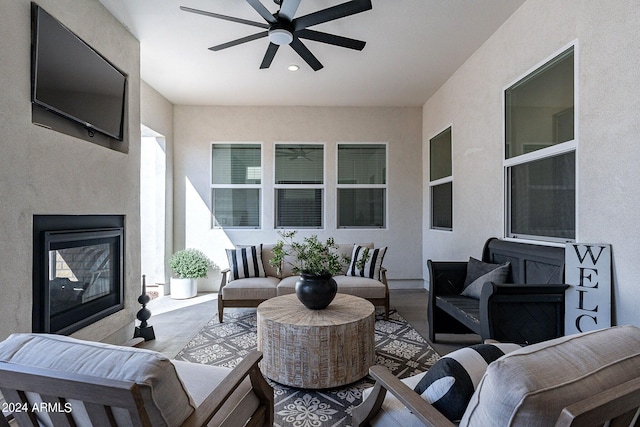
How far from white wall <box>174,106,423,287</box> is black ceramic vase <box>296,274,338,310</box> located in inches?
112

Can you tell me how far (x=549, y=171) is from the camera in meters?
2.71

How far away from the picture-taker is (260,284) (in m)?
3.89

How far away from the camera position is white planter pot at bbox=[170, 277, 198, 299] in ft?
16.3

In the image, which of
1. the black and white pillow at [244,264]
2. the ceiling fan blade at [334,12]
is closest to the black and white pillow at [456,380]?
the ceiling fan blade at [334,12]

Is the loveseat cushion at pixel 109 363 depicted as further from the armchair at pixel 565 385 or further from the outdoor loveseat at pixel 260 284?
the outdoor loveseat at pixel 260 284

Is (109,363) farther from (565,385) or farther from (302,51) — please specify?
(302,51)

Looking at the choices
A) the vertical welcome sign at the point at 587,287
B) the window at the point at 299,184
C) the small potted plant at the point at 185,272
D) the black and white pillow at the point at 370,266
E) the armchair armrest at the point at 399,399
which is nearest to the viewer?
the armchair armrest at the point at 399,399

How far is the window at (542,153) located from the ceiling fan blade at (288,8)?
2048 mm

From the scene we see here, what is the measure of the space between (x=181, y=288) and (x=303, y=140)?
308 cm

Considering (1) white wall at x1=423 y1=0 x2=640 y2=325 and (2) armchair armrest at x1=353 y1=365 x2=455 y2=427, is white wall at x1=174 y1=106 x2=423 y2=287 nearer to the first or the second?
(1) white wall at x1=423 y1=0 x2=640 y2=325

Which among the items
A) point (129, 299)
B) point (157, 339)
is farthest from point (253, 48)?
point (157, 339)

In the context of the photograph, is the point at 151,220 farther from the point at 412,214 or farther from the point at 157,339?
the point at 412,214

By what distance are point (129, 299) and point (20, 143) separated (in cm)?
185

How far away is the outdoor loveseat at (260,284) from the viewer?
3.83 m
